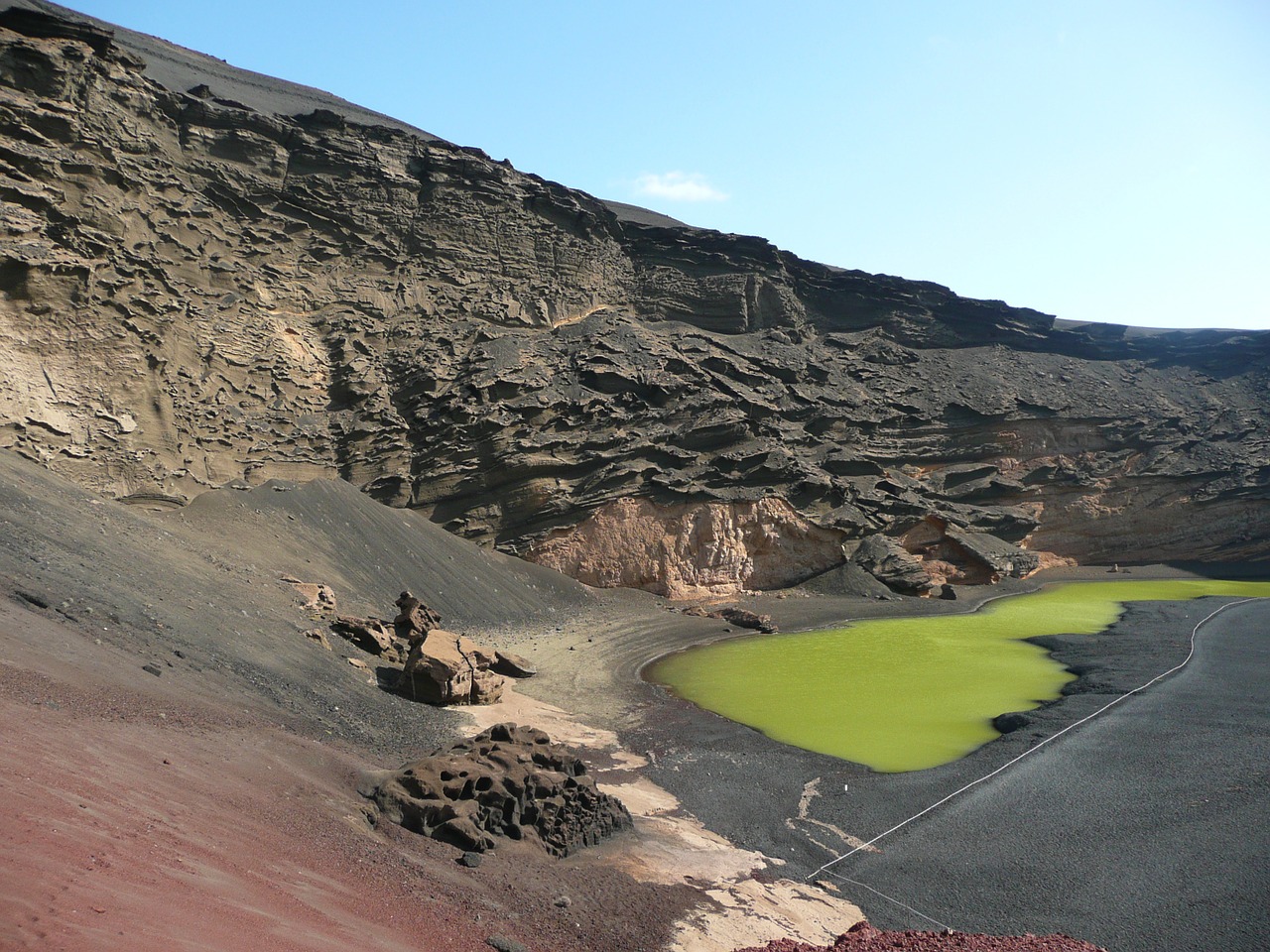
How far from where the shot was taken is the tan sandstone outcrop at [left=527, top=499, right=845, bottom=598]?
31.4m

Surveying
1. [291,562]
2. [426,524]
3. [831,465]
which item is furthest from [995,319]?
[291,562]

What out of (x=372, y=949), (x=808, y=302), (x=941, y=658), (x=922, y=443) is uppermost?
(x=808, y=302)

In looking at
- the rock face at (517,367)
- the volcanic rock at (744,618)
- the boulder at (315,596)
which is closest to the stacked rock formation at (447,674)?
the boulder at (315,596)

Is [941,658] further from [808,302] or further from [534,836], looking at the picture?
[808,302]

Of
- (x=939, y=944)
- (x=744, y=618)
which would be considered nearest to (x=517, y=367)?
(x=744, y=618)

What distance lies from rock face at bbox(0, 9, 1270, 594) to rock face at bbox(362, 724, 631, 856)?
1604 cm

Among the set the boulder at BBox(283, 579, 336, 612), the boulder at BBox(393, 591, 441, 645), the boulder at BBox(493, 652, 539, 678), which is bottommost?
the boulder at BBox(493, 652, 539, 678)

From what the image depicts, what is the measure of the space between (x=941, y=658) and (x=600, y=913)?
17.5 metres

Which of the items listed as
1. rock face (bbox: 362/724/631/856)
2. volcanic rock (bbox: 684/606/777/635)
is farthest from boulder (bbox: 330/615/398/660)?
volcanic rock (bbox: 684/606/777/635)

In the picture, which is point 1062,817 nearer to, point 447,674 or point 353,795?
point 353,795

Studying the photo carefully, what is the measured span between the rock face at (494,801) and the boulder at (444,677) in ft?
16.0

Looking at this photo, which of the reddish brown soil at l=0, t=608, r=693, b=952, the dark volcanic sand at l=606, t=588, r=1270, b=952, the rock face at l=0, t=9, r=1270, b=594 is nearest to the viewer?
the reddish brown soil at l=0, t=608, r=693, b=952

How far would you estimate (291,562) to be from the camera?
21.4m

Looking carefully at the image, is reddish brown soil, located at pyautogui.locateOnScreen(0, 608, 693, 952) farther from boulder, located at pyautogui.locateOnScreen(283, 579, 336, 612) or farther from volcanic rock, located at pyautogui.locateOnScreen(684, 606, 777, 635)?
volcanic rock, located at pyautogui.locateOnScreen(684, 606, 777, 635)
